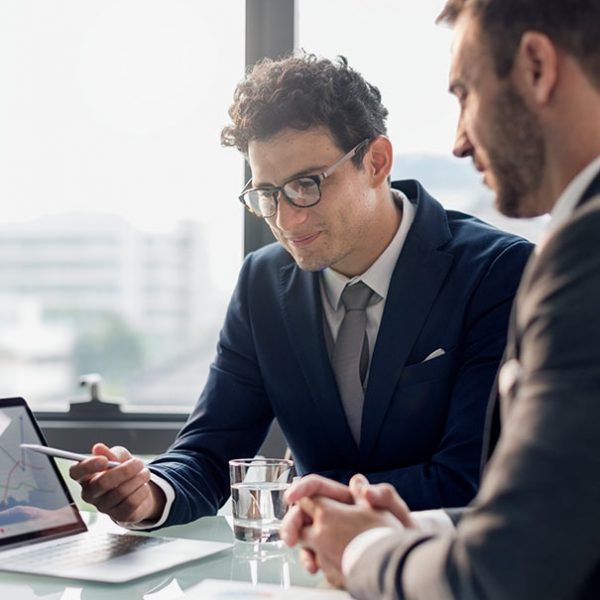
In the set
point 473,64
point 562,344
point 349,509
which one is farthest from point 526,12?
point 349,509

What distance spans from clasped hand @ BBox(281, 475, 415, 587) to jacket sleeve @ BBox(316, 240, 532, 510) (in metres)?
0.53

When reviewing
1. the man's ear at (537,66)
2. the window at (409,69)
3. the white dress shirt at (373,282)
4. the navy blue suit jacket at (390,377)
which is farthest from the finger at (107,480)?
the window at (409,69)

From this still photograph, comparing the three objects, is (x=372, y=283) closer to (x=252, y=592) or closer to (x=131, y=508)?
(x=131, y=508)

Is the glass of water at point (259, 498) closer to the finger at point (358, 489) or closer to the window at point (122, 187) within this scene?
the finger at point (358, 489)

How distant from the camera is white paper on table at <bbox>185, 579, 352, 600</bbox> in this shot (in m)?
1.25

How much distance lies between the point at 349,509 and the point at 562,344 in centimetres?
42

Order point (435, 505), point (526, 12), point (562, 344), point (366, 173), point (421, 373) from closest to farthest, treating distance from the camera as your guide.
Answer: point (562, 344), point (526, 12), point (435, 505), point (421, 373), point (366, 173)

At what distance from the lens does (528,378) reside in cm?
84

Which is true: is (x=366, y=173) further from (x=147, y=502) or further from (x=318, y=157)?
(x=147, y=502)

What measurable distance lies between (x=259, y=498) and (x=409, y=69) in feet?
4.99

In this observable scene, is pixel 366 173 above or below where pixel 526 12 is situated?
below

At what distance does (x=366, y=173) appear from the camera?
6.98 ft

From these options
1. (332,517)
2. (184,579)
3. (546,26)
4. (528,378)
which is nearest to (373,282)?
(184,579)

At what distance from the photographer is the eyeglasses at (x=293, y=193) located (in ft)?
6.63
